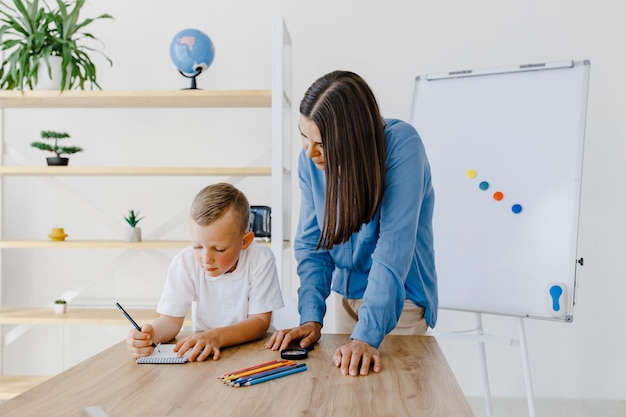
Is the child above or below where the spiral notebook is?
above

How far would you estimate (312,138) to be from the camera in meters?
1.54

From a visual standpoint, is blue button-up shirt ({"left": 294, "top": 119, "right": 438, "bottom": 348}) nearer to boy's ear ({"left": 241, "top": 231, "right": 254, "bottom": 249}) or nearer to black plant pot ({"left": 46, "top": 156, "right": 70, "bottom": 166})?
boy's ear ({"left": 241, "top": 231, "right": 254, "bottom": 249})

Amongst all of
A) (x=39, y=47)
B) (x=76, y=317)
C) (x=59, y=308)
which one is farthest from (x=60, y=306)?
(x=39, y=47)

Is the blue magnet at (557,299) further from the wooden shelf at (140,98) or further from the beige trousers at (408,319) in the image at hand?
the wooden shelf at (140,98)

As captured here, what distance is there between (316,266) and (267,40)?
1.99m

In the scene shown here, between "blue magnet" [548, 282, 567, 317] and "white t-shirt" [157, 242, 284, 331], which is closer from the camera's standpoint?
"white t-shirt" [157, 242, 284, 331]

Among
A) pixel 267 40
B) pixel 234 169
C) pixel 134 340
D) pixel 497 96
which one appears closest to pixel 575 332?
pixel 497 96

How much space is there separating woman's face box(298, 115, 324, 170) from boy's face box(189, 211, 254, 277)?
242mm

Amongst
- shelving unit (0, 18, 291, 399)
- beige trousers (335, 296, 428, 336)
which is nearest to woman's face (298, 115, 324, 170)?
beige trousers (335, 296, 428, 336)

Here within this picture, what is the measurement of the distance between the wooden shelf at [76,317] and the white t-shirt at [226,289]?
3.90ft

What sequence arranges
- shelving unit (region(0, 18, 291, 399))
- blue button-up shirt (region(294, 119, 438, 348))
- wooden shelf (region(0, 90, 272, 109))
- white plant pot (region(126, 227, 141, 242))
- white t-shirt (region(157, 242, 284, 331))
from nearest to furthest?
1. blue button-up shirt (region(294, 119, 438, 348))
2. white t-shirt (region(157, 242, 284, 331))
3. shelving unit (region(0, 18, 291, 399))
4. wooden shelf (region(0, 90, 272, 109))
5. white plant pot (region(126, 227, 141, 242))

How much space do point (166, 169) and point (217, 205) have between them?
1414mm

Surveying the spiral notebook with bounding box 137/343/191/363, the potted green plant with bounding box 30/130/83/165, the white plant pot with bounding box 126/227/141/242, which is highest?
the potted green plant with bounding box 30/130/83/165

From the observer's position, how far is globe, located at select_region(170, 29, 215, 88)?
9.66 feet
